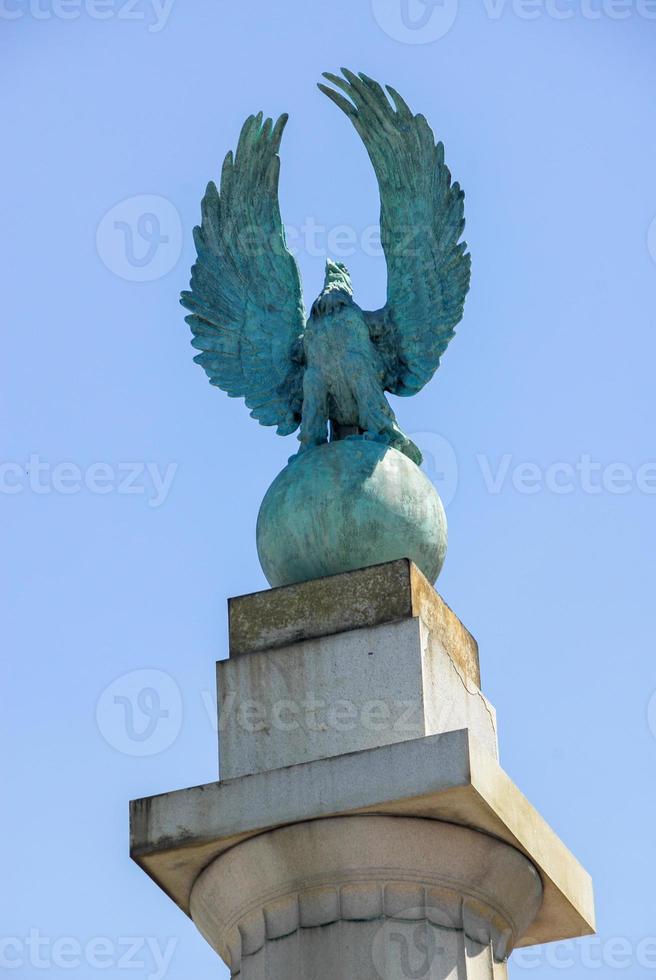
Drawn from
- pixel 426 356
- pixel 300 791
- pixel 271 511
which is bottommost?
pixel 300 791

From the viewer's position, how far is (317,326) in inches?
645

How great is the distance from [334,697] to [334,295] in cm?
374

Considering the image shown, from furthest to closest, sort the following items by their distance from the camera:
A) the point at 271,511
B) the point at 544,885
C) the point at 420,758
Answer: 1. the point at 271,511
2. the point at 544,885
3. the point at 420,758

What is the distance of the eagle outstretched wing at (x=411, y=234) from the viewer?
1659 cm

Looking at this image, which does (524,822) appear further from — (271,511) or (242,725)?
(271,511)

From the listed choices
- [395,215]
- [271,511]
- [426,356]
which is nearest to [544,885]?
[271,511]

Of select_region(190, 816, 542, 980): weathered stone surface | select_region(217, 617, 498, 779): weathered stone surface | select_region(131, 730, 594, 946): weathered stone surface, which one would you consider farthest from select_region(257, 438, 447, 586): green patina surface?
select_region(190, 816, 542, 980): weathered stone surface

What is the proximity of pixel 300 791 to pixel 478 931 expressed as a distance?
5.06 feet

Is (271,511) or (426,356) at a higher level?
(426,356)

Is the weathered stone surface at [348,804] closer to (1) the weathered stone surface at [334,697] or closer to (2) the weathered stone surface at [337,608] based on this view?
(1) the weathered stone surface at [334,697]

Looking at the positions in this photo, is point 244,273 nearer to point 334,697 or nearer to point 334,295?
point 334,295

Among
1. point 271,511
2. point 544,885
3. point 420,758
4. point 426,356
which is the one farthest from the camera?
point 426,356

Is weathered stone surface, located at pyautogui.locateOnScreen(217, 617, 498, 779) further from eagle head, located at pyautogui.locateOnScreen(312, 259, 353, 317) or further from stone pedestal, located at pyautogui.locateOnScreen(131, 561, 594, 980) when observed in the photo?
eagle head, located at pyautogui.locateOnScreen(312, 259, 353, 317)

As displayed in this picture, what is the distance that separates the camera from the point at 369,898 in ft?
44.2
